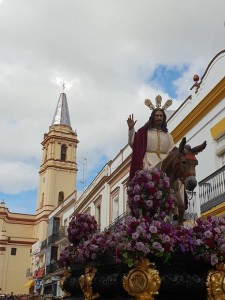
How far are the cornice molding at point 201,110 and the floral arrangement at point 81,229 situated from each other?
23.5 ft

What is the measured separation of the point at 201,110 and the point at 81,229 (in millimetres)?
7948

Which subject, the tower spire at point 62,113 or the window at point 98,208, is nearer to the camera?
the window at point 98,208

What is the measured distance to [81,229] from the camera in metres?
4.87

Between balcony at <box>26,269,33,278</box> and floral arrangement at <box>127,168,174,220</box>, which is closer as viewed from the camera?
floral arrangement at <box>127,168,174,220</box>

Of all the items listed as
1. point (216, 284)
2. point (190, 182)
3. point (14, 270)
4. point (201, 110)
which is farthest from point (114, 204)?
point (14, 270)

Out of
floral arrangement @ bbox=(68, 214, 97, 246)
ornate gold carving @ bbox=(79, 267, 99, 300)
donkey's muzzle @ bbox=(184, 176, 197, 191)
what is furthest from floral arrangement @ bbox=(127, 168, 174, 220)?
floral arrangement @ bbox=(68, 214, 97, 246)

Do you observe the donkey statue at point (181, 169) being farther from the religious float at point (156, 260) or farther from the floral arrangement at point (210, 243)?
the floral arrangement at point (210, 243)

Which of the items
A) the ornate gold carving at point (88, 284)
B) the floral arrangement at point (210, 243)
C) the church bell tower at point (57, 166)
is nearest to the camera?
the floral arrangement at point (210, 243)

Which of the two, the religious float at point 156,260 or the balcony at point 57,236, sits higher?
the balcony at point 57,236

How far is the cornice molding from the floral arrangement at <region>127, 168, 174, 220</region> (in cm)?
769

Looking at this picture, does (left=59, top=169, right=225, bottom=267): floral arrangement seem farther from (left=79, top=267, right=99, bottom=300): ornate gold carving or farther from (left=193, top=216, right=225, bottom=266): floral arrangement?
(left=79, top=267, right=99, bottom=300): ornate gold carving

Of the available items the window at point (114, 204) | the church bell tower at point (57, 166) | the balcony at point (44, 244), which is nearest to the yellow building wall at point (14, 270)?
the church bell tower at point (57, 166)

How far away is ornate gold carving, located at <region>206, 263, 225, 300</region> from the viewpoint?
10.0 feet

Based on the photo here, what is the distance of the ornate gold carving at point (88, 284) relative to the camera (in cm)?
361
